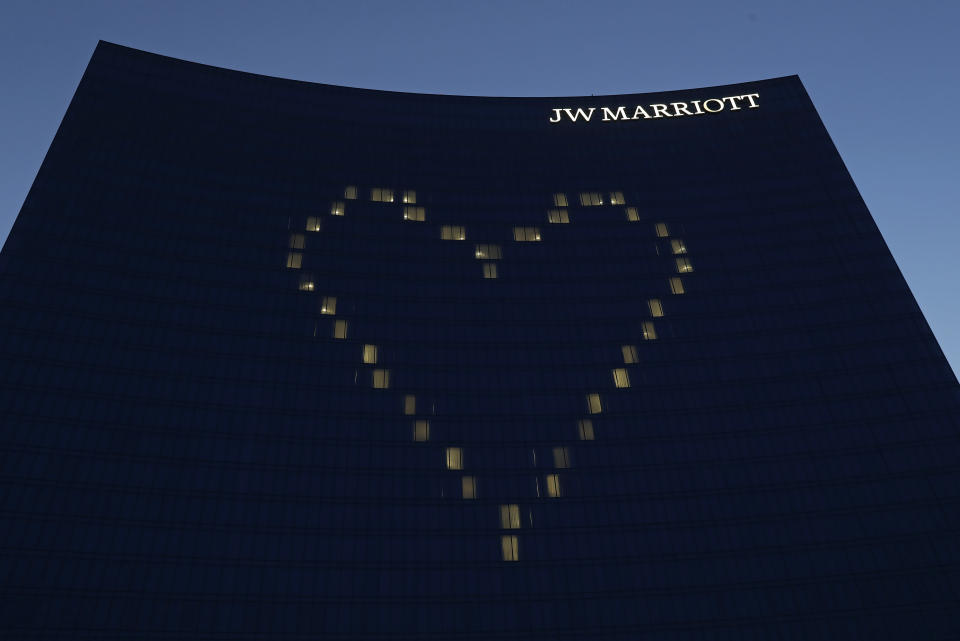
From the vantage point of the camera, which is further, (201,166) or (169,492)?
(201,166)

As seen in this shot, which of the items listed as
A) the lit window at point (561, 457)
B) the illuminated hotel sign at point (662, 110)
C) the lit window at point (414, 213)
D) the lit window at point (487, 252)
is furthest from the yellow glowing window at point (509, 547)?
the illuminated hotel sign at point (662, 110)

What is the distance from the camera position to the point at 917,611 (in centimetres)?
7331

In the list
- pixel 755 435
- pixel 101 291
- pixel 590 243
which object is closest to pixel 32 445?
pixel 101 291

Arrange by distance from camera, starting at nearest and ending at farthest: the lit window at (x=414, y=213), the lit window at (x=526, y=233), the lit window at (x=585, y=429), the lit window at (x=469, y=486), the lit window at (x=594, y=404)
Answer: the lit window at (x=469, y=486) < the lit window at (x=585, y=429) < the lit window at (x=594, y=404) < the lit window at (x=526, y=233) < the lit window at (x=414, y=213)

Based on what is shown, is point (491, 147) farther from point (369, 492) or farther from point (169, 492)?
point (169, 492)

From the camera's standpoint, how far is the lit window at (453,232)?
107 m

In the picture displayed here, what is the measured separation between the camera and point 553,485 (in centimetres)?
8381

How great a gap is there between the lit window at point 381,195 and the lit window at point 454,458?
4383 centimetres

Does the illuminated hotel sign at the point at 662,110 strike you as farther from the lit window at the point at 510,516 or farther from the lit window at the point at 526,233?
the lit window at the point at 510,516

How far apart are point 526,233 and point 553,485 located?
138 feet

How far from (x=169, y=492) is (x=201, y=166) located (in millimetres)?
52607

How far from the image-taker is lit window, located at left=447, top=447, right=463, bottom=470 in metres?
84.6

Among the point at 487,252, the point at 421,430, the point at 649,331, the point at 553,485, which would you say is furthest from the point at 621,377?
the point at 487,252

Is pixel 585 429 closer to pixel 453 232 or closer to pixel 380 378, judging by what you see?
pixel 380 378
